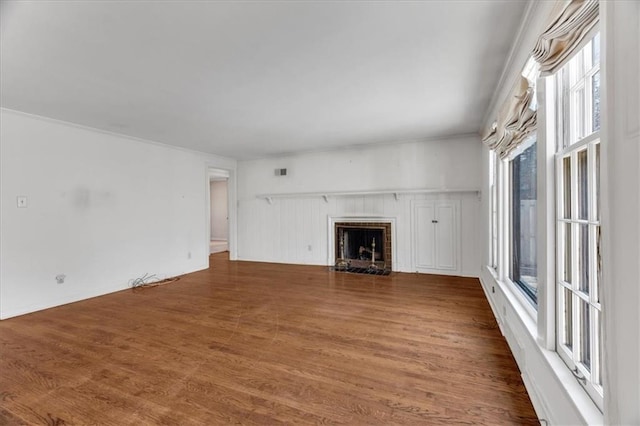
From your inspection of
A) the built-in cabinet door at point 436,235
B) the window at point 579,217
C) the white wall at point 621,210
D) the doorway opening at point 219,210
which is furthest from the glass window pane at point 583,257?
the doorway opening at point 219,210

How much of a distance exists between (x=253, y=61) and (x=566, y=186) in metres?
2.29

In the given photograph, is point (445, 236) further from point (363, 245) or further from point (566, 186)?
point (566, 186)

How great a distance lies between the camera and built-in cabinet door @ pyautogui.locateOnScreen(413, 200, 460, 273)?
16.4ft

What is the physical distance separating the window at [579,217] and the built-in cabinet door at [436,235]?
361 cm

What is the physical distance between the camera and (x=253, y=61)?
7.56 feet

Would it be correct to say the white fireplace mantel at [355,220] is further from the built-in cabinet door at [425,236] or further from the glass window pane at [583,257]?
the glass window pane at [583,257]

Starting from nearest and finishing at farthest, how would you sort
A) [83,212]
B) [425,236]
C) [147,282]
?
[83,212]
[147,282]
[425,236]

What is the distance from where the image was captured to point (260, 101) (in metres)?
3.17

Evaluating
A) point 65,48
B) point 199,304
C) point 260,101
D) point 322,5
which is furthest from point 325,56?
point 199,304

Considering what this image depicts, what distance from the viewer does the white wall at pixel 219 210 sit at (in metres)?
10.6

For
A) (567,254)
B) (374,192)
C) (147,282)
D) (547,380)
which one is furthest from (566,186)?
(147,282)

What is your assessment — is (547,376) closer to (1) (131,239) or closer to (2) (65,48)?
(2) (65,48)

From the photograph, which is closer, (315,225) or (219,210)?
(315,225)

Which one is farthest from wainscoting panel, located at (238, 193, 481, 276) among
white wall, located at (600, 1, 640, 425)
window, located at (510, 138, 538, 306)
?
white wall, located at (600, 1, 640, 425)
